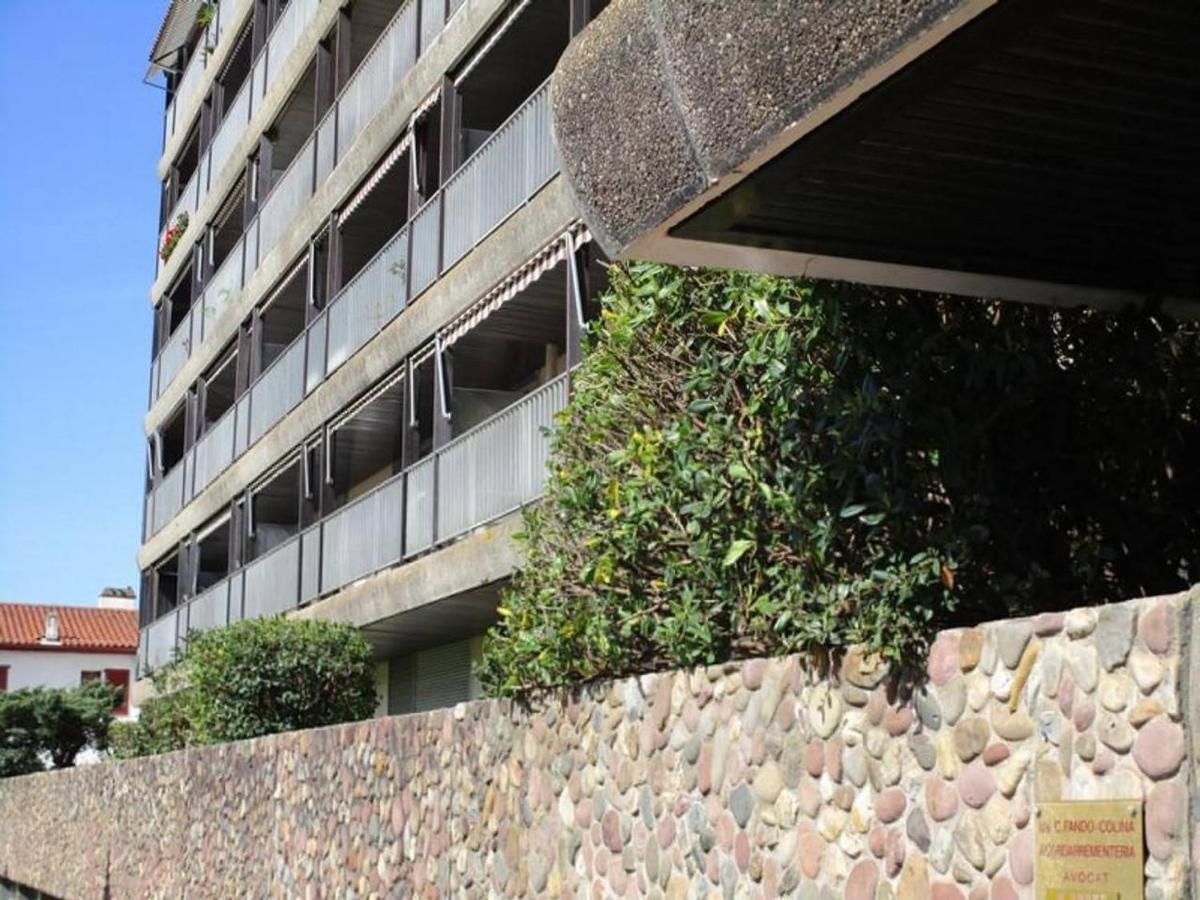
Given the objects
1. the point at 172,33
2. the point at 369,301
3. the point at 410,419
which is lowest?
the point at 410,419

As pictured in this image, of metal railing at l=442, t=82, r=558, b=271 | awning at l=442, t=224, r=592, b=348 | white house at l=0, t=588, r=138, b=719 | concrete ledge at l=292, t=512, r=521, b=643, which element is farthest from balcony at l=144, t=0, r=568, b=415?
white house at l=0, t=588, r=138, b=719

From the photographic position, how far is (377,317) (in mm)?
20188

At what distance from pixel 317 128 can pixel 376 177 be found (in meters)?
3.23

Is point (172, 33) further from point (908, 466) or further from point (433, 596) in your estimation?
point (908, 466)

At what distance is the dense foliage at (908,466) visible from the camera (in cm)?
626

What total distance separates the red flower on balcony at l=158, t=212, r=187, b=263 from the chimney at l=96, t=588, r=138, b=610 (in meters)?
47.0

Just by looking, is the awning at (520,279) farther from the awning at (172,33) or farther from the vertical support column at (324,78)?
the awning at (172,33)

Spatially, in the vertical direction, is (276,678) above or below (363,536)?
below

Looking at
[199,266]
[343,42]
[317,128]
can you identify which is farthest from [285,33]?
[199,266]

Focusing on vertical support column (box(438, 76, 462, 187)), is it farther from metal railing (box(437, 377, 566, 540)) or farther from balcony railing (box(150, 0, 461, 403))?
metal railing (box(437, 377, 566, 540))

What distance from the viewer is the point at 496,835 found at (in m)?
9.68

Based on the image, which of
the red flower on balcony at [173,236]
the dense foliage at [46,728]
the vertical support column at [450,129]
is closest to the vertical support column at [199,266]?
the red flower on balcony at [173,236]

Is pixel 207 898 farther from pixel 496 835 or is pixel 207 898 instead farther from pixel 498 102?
pixel 498 102

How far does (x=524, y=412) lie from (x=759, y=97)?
10.1m
